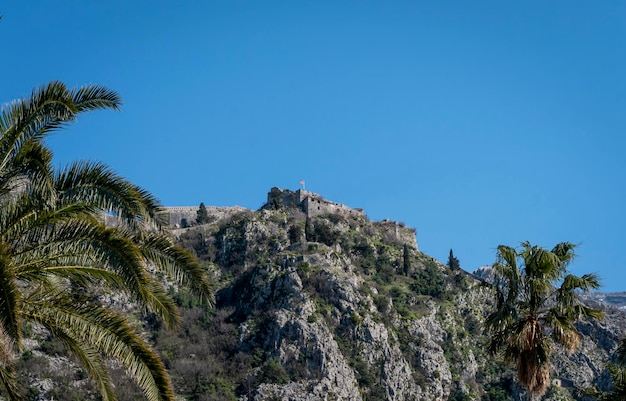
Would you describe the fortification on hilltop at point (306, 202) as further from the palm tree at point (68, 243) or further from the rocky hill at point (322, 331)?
the palm tree at point (68, 243)

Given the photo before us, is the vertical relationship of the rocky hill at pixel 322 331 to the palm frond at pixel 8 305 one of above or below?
above

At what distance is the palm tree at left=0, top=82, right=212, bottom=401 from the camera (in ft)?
50.9

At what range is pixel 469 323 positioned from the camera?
4146 inches

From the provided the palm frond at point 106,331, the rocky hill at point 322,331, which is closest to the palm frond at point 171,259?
the palm frond at point 106,331

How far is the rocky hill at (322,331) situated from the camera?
8188 centimetres

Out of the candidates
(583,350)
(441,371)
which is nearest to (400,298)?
(441,371)

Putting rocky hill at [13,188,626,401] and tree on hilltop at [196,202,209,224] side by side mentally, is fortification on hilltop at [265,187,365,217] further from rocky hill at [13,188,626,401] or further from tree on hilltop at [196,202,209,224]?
tree on hilltop at [196,202,209,224]

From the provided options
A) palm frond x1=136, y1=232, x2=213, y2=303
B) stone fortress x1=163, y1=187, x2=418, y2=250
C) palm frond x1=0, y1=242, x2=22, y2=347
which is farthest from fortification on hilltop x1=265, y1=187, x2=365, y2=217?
palm frond x1=0, y1=242, x2=22, y2=347

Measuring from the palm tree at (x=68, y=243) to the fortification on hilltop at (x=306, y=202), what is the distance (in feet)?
348

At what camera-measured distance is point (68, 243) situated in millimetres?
15820

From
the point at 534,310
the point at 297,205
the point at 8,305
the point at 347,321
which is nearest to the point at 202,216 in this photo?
the point at 297,205

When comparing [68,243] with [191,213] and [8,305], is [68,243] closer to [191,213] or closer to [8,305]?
[8,305]

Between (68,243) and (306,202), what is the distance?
110 meters

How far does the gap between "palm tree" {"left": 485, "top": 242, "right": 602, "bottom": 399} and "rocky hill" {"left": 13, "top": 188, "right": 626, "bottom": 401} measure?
57.1 metres
